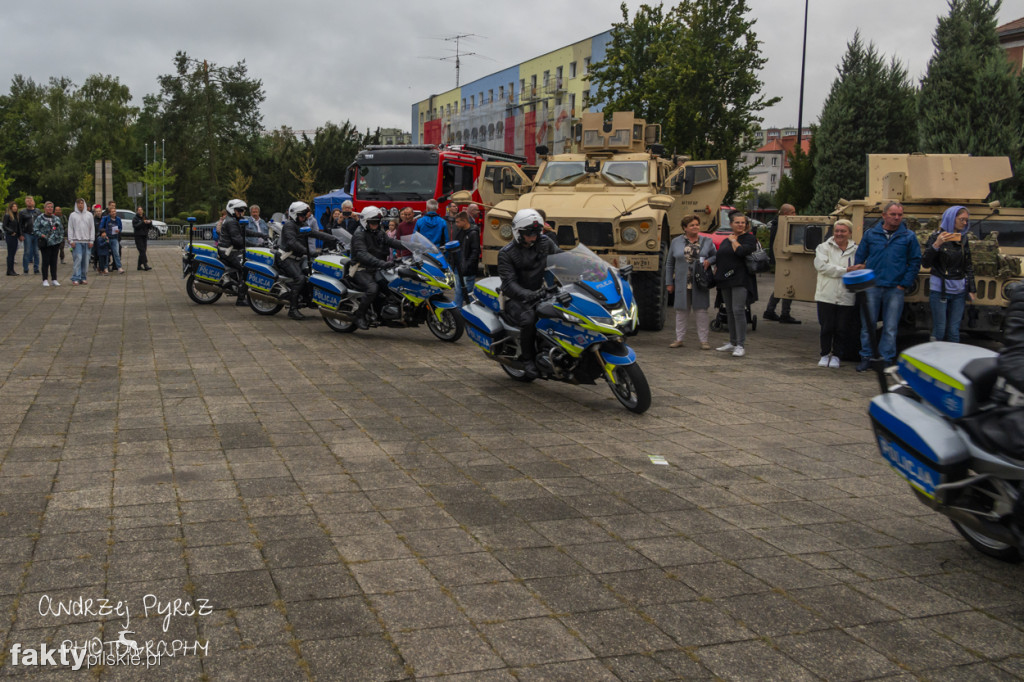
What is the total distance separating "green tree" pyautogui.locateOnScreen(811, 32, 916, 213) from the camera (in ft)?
93.1

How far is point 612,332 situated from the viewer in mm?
8109

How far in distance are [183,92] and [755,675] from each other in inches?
3506

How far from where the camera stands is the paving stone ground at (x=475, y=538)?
3.76 meters

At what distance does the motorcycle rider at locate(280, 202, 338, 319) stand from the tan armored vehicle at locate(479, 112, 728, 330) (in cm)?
263

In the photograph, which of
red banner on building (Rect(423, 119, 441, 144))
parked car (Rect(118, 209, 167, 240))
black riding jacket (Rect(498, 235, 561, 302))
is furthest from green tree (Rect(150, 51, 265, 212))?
black riding jacket (Rect(498, 235, 561, 302))

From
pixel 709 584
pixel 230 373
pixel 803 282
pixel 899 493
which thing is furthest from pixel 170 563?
pixel 803 282

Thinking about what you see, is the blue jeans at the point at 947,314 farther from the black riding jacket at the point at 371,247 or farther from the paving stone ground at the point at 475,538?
the black riding jacket at the point at 371,247

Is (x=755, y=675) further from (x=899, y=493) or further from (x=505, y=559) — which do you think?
(x=899, y=493)

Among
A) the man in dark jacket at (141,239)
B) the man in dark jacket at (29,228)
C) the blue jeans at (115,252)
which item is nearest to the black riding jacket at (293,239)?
the man in dark jacket at (29,228)

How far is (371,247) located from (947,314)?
6.92 meters

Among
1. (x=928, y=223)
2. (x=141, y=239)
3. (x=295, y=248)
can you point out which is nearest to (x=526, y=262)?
(x=928, y=223)

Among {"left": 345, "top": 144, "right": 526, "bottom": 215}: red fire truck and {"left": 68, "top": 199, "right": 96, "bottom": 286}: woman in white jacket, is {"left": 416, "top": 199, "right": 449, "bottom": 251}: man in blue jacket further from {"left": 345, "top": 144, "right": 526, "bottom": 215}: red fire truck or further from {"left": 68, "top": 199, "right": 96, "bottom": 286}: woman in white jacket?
{"left": 68, "top": 199, "right": 96, "bottom": 286}: woman in white jacket

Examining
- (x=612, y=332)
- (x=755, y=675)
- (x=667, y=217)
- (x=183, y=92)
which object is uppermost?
(x=183, y=92)

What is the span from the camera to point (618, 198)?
48.4 ft
